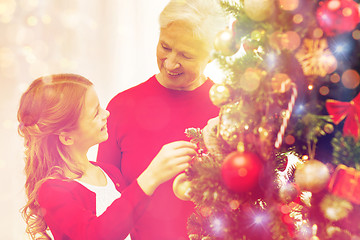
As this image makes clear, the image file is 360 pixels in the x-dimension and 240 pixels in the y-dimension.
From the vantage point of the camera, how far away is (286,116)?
25.3 inches

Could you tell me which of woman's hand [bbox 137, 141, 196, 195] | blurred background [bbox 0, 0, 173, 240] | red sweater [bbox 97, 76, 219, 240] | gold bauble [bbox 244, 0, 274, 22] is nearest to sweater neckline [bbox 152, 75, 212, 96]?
red sweater [bbox 97, 76, 219, 240]

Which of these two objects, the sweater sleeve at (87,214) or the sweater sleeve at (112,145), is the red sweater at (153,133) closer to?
the sweater sleeve at (112,145)

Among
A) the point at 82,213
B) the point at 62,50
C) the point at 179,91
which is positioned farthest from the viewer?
the point at 62,50

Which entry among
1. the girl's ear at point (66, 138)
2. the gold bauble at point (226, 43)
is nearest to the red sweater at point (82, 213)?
the girl's ear at point (66, 138)

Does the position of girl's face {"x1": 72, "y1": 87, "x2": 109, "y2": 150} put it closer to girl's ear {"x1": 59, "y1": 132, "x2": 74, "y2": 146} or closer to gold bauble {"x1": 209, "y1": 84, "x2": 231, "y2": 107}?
girl's ear {"x1": 59, "y1": 132, "x2": 74, "y2": 146}

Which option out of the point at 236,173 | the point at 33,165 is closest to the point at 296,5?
the point at 236,173

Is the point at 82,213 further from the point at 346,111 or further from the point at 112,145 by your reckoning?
the point at 346,111

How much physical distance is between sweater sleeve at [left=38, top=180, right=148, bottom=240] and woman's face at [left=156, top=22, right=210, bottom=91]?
1.22 feet

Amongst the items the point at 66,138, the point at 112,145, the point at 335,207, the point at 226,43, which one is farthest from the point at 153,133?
the point at 335,207

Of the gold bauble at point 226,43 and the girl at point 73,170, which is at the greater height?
the gold bauble at point 226,43

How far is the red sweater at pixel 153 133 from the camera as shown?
3.60 feet

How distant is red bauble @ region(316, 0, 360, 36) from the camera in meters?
0.58

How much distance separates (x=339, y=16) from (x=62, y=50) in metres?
0.99

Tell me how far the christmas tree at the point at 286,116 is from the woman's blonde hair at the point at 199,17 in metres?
0.27
